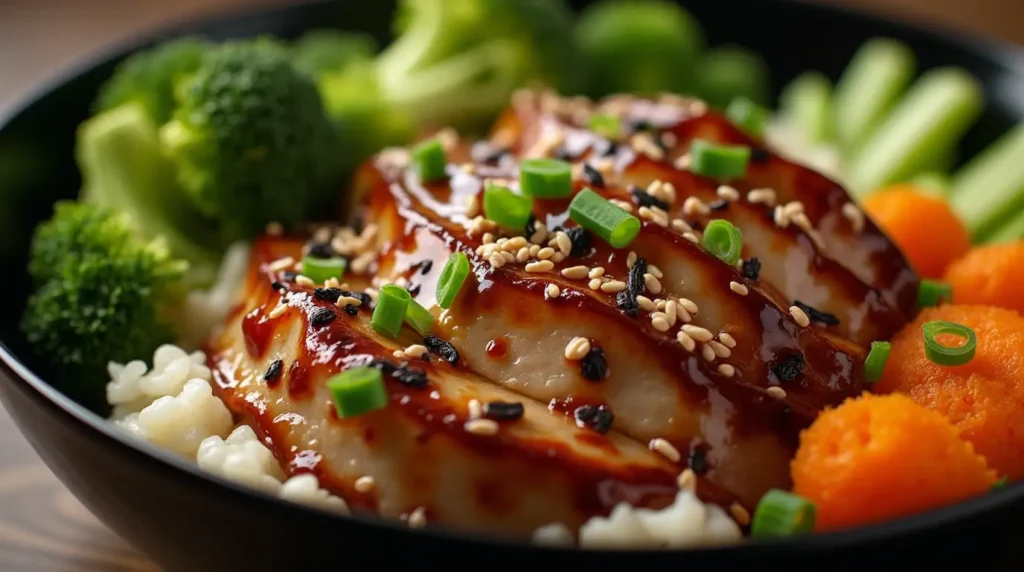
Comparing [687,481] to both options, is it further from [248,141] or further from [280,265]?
[248,141]

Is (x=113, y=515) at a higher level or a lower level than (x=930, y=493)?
lower

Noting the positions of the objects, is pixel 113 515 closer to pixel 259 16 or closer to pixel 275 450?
pixel 275 450

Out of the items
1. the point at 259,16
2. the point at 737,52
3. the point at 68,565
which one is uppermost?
the point at 259,16

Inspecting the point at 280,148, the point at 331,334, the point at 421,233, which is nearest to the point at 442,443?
the point at 331,334

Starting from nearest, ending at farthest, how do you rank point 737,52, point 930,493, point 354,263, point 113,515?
Answer: point 930,493 → point 113,515 → point 354,263 → point 737,52

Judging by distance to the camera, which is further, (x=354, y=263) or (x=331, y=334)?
(x=354, y=263)

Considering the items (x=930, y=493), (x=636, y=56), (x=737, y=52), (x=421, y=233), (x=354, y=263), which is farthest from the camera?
(x=737, y=52)

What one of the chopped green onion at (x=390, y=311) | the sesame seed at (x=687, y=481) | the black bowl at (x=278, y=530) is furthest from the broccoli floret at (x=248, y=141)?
the sesame seed at (x=687, y=481)
